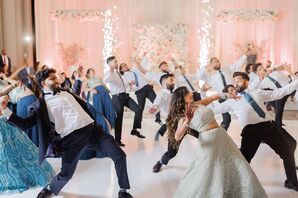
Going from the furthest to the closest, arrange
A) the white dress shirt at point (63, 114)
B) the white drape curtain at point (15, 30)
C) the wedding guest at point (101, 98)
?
the white drape curtain at point (15, 30), the wedding guest at point (101, 98), the white dress shirt at point (63, 114)

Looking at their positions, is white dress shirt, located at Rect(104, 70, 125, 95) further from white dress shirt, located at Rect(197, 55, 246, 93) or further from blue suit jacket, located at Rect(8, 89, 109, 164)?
blue suit jacket, located at Rect(8, 89, 109, 164)

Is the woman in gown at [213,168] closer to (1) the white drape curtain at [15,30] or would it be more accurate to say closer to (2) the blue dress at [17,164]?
(2) the blue dress at [17,164]

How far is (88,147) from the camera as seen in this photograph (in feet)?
13.3

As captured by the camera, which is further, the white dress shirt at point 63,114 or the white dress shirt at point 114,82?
the white dress shirt at point 114,82

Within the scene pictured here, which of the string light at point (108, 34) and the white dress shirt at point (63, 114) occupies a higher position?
the string light at point (108, 34)

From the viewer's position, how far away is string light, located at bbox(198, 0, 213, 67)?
543 inches

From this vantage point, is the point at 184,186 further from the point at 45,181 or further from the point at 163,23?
the point at 163,23

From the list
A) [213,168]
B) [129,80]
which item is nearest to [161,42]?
[129,80]

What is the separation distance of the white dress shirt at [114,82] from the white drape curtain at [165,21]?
286 inches

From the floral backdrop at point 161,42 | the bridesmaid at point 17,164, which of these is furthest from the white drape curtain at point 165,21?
the bridesmaid at point 17,164

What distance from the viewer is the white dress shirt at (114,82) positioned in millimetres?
6664

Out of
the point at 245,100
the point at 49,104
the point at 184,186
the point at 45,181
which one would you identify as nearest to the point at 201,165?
the point at 184,186

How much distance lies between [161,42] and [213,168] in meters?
10.6

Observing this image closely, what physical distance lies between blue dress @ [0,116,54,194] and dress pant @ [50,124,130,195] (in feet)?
2.05
